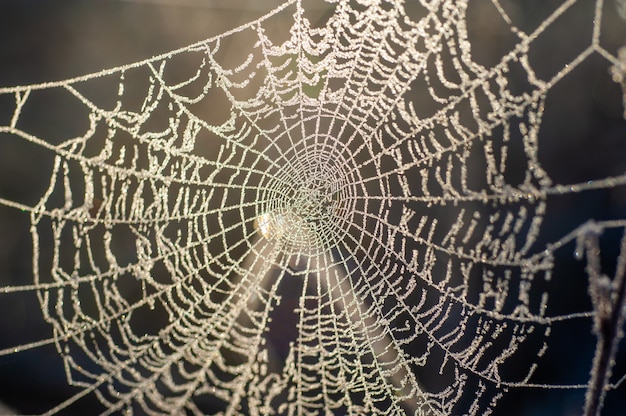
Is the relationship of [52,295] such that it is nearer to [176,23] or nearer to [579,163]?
A: [176,23]

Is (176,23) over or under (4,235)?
over

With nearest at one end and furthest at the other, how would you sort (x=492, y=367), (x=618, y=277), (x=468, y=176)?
(x=618, y=277)
(x=492, y=367)
(x=468, y=176)

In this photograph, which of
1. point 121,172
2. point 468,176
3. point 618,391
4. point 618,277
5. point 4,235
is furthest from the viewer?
point 4,235

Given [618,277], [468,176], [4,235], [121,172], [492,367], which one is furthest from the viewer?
[4,235]

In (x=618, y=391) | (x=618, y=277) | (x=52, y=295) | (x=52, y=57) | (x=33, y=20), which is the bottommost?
(x=618, y=391)

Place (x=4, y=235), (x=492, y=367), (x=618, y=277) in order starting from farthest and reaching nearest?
(x=4, y=235), (x=492, y=367), (x=618, y=277)

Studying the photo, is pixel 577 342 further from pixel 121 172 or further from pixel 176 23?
pixel 176 23

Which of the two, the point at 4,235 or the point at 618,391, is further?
the point at 4,235

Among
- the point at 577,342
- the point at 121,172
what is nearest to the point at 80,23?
the point at 121,172

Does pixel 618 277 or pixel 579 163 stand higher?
pixel 579 163

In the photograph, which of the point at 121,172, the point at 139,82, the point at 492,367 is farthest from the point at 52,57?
the point at 492,367
